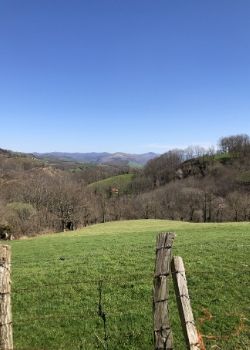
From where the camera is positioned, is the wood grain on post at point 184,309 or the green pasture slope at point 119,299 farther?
the green pasture slope at point 119,299

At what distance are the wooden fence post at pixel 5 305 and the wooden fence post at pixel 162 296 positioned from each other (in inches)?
92.0

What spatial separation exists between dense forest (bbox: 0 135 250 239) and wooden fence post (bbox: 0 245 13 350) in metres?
39.5

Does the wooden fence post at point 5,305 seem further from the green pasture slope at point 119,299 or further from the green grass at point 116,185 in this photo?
the green grass at point 116,185

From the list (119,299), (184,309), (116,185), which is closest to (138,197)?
(116,185)

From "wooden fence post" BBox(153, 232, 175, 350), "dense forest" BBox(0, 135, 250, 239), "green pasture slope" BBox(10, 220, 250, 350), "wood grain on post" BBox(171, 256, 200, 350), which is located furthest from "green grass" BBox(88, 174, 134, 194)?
"wooden fence post" BBox(153, 232, 175, 350)

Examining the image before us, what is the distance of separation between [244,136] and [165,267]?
20132cm

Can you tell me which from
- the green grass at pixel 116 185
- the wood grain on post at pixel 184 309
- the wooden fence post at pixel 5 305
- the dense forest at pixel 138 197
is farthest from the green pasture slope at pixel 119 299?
the green grass at pixel 116 185

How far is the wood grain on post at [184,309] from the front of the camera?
6.56 metres

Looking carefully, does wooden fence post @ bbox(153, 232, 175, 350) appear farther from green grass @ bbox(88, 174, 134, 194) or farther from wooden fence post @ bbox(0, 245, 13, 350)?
green grass @ bbox(88, 174, 134, 194)

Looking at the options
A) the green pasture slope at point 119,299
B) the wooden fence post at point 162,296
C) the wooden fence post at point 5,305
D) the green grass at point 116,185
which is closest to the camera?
the wooden fence post at point 5,305

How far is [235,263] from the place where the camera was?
16906 millimetres

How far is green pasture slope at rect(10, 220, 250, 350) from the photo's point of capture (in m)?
11.9

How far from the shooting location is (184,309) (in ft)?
22.1

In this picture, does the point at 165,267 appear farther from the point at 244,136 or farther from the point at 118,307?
the point at 244,136
